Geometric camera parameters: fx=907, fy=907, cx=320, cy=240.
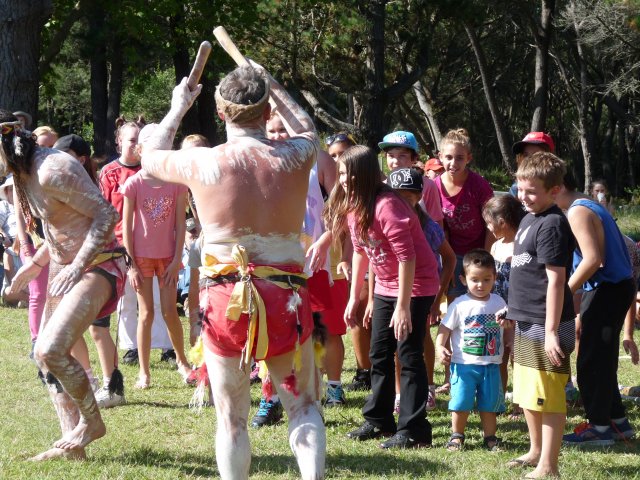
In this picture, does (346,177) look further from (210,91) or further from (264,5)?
(210,91)

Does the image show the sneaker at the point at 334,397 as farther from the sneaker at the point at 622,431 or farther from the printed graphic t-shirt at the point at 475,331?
the sneaker at the point at 622,431

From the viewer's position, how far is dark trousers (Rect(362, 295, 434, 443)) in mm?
5469

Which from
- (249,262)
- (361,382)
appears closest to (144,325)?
(361,382)

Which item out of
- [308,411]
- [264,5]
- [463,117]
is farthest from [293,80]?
[308,411]

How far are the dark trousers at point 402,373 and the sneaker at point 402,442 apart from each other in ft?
0.10

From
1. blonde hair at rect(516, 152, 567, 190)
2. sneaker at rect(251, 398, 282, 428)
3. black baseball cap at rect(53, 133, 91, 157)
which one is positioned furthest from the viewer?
black baseball cap at rect(53, 133, 91, 157)

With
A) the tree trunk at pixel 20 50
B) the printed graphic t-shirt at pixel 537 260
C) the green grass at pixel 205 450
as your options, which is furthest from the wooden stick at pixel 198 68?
the tree trunk at pixel 20 50

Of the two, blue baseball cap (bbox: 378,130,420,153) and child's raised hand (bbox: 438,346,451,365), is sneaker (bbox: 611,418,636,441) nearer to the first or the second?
child's raised hand (bbox: 438,346,451,365)

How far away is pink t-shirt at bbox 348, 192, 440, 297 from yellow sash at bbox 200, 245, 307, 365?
1.39m

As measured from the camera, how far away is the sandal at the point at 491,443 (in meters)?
5.40

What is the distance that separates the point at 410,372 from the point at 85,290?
1.98m

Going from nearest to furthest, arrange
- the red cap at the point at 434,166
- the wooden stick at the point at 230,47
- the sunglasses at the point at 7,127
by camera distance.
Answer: the wooden stick at the point at 230,47, the sunglasses at the point at 7,127, the red cap at the point at 434,166

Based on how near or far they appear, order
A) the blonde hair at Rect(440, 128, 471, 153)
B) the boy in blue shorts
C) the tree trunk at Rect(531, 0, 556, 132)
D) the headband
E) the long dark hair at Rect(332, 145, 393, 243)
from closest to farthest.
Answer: the headband → the long dark hair at Rect(332, 145, 393, 243) → the boy in blue shorts → the blonde hair at Rect(440, 128, 471, 153) → the tree trunk at Rect(531, 0, 556, 132)

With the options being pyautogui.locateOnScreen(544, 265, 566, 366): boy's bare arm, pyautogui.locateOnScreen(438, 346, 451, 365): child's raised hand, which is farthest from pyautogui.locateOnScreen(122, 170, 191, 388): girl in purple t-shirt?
pyautogui.locateOnScreen(544, 265, 566, 366): boy's bare arm
